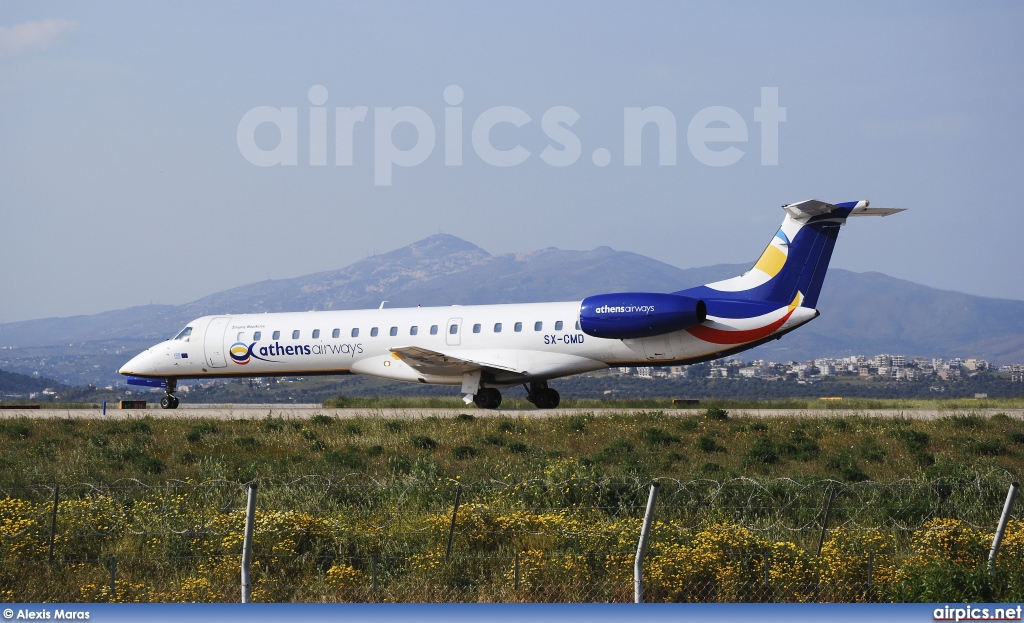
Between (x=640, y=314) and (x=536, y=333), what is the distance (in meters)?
3.28

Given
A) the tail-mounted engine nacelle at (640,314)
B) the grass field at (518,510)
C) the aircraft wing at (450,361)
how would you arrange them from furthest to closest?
the aircraft wing at (450,361), the tail-mounted engine nacelle at (640,314), the grass field at (518,510)

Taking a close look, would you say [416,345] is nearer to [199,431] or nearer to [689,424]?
[199,431]

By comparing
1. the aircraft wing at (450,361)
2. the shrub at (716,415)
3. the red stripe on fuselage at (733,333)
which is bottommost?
the shrub at (716,415)

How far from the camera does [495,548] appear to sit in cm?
1378

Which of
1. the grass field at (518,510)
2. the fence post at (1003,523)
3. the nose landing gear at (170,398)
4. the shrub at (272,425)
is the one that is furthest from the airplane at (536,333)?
the fence post at (1003,523)

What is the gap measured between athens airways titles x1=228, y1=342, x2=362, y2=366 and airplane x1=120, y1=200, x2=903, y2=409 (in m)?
0.03

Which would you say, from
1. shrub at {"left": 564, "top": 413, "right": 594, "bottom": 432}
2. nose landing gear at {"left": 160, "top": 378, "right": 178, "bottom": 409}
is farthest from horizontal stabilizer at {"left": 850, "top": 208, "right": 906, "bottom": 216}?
nose landing gear at {"left": 160, "top": 378, "right": 178, "bottom": 409}

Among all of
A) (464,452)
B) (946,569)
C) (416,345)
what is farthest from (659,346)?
(946,569)

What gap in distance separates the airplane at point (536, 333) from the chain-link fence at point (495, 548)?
13130 millimetres

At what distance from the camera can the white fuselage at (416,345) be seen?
101 feet

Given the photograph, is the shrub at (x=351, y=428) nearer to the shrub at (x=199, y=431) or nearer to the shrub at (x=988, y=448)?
the shrub at (x=199, y=431)

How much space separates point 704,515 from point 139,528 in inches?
285

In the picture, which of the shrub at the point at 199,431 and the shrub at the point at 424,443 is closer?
the shrub at the point at 424,443

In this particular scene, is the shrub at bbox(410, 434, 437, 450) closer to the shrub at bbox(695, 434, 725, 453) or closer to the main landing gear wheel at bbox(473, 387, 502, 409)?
the shrub at bbox(695, 434, 725, 453)
